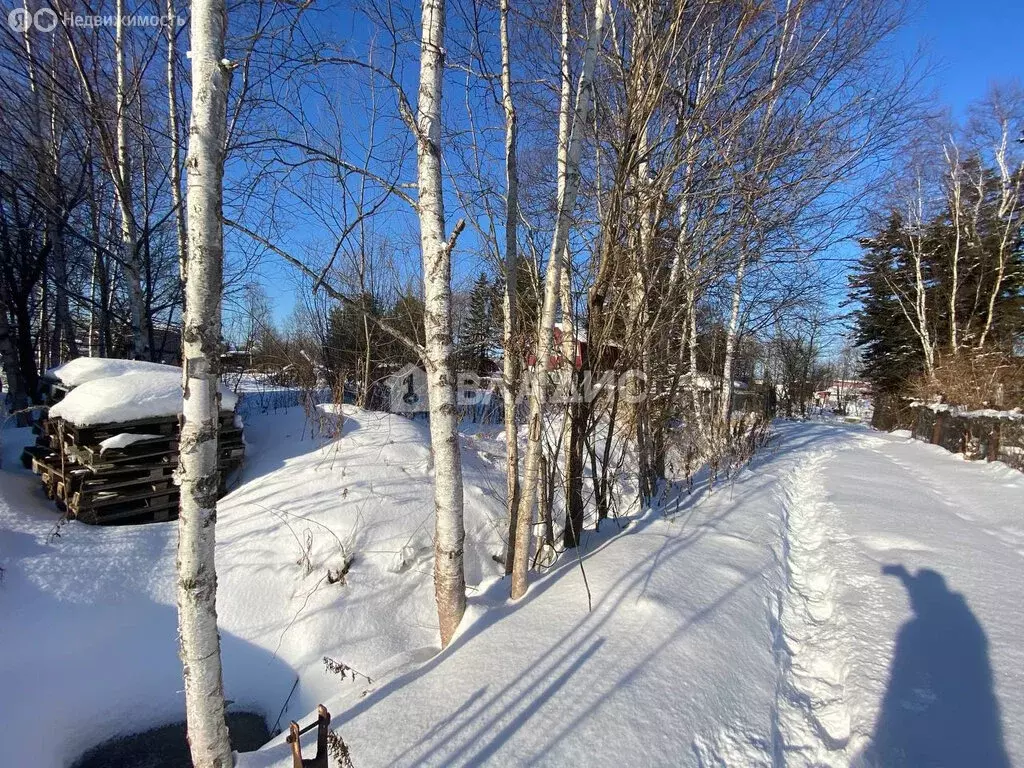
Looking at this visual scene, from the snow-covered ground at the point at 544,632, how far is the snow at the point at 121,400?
108 centimetres

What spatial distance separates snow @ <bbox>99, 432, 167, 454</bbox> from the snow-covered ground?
0.79m

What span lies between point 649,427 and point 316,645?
168 inches

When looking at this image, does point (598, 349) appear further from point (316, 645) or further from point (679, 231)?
point (316, 645)

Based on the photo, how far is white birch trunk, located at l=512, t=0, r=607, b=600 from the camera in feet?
10.1

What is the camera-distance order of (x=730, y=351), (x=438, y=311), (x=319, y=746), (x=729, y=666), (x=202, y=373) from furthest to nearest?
1. (x=730, y=351)
2. (x=438, y=311)
3. (x=729, y=666)
4. (x=202, y=373)
5. (x=319, y=746)

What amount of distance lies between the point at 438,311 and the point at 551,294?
84cm

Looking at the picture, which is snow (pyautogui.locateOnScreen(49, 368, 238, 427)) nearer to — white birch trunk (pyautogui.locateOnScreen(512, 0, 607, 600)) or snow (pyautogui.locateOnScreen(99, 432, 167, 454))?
snow (pyautogui.locateOnScreen(99, 432, 167, 454))

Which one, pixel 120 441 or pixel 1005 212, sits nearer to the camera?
pixel 120 441

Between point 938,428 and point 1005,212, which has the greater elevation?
point 1005,212

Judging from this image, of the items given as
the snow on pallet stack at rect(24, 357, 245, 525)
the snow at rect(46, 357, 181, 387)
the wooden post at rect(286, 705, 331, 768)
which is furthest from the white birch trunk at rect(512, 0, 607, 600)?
the snow at rect(46, 357, 181, 387)

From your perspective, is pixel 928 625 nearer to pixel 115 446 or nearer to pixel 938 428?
pixel 115 446

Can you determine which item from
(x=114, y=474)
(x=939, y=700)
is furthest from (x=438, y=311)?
(x=114, y=474)

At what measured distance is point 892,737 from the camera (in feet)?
7.25

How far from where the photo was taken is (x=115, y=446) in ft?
15.4
